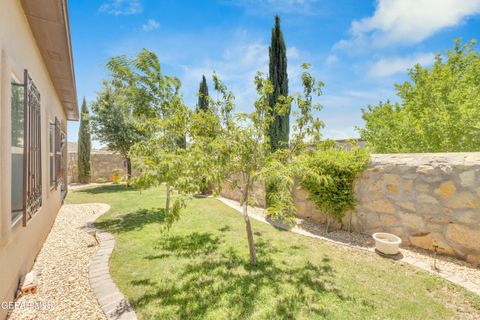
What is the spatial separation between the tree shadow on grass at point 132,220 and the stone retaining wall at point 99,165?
13.0 metres

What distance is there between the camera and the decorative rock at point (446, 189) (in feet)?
14.8

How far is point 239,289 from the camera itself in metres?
3.24

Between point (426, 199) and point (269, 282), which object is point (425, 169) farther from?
point (269, 282)

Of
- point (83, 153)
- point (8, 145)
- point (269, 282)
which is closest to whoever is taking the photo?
point (8, 145)

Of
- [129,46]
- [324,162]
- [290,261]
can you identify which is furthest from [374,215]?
[129,46]

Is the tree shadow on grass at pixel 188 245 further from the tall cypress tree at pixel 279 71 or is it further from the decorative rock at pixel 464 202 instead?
the tall cypress tree at pixel 279 71

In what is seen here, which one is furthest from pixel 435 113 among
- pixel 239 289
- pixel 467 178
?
pixel 239 289

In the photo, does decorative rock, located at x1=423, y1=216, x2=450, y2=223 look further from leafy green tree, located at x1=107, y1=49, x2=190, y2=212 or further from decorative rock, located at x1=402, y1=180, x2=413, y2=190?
leafy green tree, located at x1=107, y1=49, x2=190, y2=212

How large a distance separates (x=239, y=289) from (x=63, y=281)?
2.88m

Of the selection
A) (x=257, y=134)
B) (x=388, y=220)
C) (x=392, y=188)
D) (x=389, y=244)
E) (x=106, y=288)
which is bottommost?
(x=106, y=288)

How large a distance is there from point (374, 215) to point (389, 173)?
1209 mm

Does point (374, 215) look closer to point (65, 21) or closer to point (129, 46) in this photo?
point (65, 21)

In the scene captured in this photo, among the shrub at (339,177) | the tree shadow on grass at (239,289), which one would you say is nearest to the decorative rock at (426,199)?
the shrub at (339,177)

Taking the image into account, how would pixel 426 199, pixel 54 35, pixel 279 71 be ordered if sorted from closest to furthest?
pixel 54 35, pixel 426 199, pixel 279 71
